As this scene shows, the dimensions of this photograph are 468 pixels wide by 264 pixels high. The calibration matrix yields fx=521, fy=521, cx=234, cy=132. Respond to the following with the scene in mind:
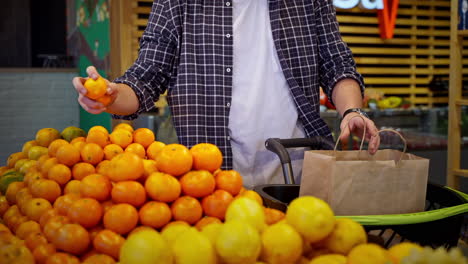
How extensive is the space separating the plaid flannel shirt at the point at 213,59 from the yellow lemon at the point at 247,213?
0.95m

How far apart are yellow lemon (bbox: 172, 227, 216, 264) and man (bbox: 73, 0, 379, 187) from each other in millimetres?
1085

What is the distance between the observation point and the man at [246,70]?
2.01 meters

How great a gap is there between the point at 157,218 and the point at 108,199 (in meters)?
0.17

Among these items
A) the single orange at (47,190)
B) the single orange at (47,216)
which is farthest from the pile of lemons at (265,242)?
the single orange at (47,190)

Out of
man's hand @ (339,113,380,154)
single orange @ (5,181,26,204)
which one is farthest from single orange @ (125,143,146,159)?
man's hand @ (339,113,380,154)

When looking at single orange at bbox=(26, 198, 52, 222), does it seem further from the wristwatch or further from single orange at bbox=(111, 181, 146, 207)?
the wristwatch

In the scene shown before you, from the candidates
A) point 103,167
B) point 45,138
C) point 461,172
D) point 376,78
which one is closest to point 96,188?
point 103,167

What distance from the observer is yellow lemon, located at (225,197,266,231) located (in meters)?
1.05

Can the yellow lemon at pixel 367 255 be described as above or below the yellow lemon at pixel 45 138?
below

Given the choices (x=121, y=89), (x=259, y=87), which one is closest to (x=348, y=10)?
(x=259, y=87)

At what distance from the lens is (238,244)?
36.2 inches

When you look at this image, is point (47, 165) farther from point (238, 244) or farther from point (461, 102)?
point (461, 102)

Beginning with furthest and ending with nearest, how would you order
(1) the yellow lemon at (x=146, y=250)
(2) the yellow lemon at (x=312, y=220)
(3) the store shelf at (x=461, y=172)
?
1. (3) the store shelf at (x=461, y=172)
2. (2) the yellow lemon at (x=312, y=220)
3. (1) the yellow lemon at (x=146, y=250)

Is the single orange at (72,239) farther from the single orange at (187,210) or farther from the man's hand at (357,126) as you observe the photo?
the man's hand at (357,126)
